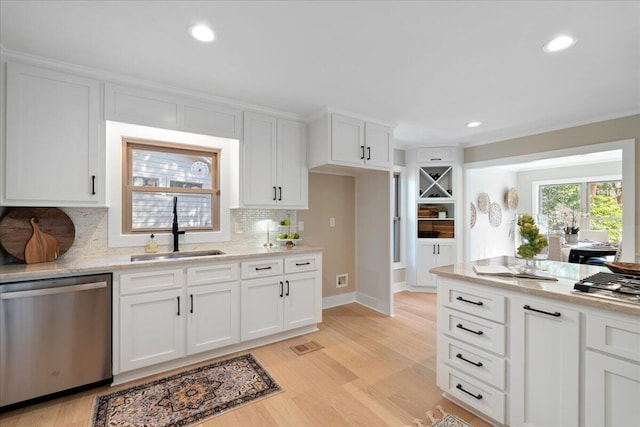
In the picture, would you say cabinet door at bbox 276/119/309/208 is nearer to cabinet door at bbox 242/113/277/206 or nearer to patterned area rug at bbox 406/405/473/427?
cabinet door at bbox 242/113/277/206

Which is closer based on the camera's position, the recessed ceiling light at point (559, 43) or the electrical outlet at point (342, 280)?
the recessed ceiling light at point (559, 43)


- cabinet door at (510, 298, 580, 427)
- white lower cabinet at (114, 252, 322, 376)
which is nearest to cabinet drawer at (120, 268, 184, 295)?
white lower cabinet at (114, 252, 322, 376)

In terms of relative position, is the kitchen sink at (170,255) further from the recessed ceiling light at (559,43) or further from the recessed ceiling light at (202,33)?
the recessed ceiling light at (559,43)

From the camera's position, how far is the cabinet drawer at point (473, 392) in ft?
5.66

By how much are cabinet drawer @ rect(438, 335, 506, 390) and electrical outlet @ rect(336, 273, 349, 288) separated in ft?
7.21

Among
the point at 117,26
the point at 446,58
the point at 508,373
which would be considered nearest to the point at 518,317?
the point at 508,373

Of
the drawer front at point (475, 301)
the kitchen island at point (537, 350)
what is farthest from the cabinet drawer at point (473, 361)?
the drawer front at point (475, 301)

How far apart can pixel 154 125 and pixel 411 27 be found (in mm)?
2200

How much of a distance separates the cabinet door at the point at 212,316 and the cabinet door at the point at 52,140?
1.15 m

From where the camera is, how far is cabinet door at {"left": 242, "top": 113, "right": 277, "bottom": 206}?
3.04 metres

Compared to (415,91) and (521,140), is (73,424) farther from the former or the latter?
(521,140)

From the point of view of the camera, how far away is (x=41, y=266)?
2.12 m

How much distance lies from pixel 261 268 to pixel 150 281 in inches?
37.3

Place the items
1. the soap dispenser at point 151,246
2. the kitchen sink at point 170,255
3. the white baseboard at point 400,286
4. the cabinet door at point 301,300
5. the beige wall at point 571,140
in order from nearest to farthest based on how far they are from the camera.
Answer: the kitchen sink at point 170,255 → the soap dispenser at point 151,246 → the cabinet door at point 301,300 → the beige wall at point 571,140 → the white baseboard at point 400,286
